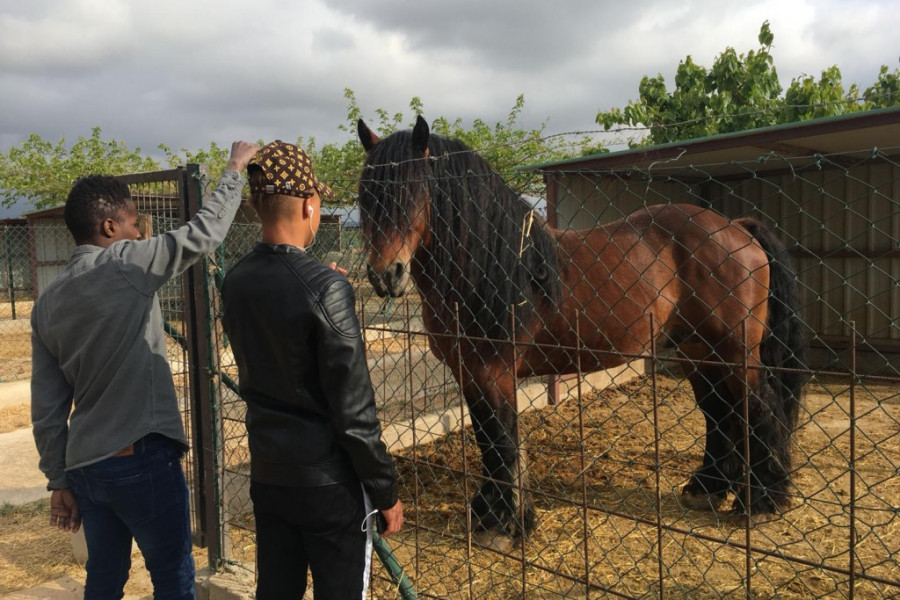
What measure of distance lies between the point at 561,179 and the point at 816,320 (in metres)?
4.58

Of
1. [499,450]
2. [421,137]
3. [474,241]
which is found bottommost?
[499,450]

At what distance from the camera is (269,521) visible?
69.0 inches

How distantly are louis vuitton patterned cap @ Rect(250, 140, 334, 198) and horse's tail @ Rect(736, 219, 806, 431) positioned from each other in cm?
328

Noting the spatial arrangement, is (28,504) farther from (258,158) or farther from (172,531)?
(258,158)

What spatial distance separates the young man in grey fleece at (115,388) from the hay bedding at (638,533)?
0.90 m

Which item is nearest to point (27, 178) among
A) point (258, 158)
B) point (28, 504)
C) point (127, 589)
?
point (28, 504)

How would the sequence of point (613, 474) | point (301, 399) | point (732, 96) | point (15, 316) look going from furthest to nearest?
1. point (15, 316)
2. point (732, 96)
3. point (613, 474)
4. point (301, 399)

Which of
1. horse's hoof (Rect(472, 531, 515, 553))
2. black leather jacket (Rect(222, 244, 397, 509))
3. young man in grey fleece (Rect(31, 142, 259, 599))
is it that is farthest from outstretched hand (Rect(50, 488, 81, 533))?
horse's hoof (Rect(472, 531, 515, 553))

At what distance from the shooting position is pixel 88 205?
217 centimetres

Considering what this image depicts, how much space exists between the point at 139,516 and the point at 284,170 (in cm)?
134

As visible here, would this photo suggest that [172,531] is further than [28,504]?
No

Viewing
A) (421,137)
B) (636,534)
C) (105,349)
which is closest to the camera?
(105,349)

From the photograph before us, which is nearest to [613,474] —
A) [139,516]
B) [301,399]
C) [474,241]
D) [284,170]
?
[474,241]

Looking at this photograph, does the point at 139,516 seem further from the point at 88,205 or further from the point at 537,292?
the point at 537,292
